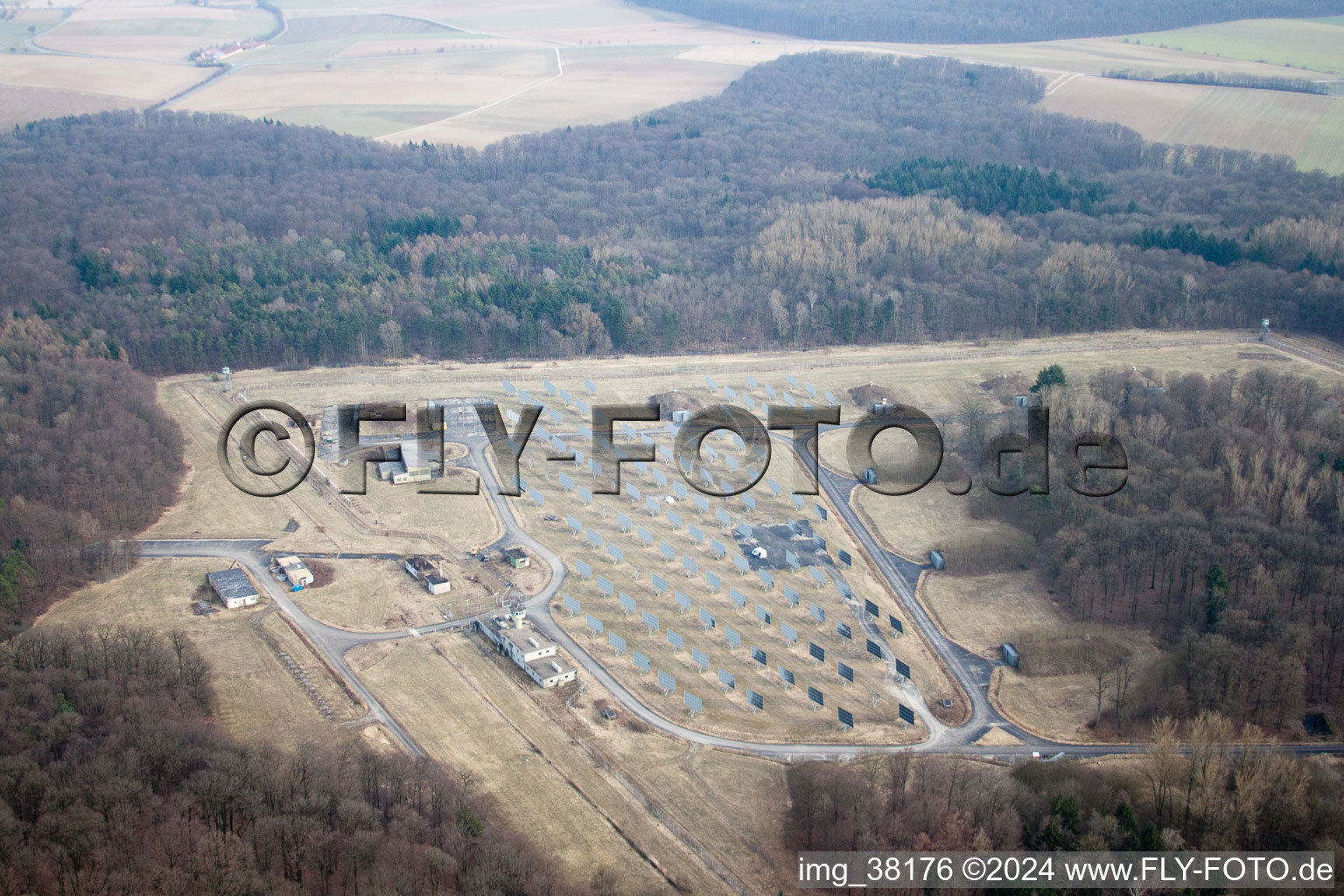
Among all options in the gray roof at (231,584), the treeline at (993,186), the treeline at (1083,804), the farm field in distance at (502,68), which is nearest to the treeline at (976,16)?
the farm field in distance at (502,68)

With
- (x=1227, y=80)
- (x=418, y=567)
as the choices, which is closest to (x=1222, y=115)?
(x=1227, y=80)

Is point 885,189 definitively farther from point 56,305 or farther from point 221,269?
point 56,305

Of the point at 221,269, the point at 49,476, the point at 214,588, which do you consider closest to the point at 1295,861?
the point at 214,588

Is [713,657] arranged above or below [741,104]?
below

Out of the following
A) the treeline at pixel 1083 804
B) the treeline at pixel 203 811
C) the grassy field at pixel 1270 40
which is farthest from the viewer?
the grassy field at pixel 1270 40

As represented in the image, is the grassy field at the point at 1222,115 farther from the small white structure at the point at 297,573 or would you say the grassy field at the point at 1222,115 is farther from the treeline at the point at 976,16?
the small white structure at the point at 297,573

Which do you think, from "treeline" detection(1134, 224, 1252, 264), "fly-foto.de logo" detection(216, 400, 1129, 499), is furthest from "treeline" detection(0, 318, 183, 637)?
"treeline" detection(1134, 224, 1252, 264)
